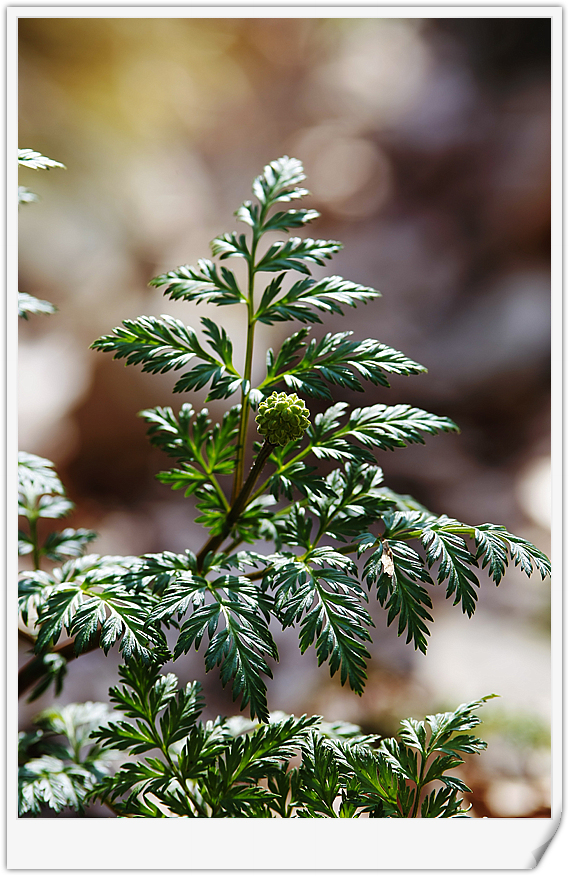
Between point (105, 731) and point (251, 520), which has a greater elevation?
point (251, 520)

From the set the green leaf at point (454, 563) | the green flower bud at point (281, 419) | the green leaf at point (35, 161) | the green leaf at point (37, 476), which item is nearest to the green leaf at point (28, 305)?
the green leaf at point (35, 161)

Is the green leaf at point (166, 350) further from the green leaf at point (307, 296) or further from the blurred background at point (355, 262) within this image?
the blurred background at point (355, 262)

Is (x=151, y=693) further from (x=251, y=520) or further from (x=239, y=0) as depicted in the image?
(x=239, y=0)

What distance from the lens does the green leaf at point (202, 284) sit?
2.44 ft

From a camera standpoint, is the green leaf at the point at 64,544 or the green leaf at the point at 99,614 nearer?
the green leaf at the point at 99,614

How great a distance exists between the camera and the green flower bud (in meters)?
0.65

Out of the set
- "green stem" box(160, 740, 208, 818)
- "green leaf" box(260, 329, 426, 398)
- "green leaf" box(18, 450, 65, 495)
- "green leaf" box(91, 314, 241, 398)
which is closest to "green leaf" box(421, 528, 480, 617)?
"green leaf" box(260, 329, 426, 398)

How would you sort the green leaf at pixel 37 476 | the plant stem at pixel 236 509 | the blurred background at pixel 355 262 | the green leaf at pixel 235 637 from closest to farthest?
the green leaf at pixel 235 637 → the plant stem at pixel 236 509 → the green leaf at pixel 37 476 → the blurred background at pixel 355 262

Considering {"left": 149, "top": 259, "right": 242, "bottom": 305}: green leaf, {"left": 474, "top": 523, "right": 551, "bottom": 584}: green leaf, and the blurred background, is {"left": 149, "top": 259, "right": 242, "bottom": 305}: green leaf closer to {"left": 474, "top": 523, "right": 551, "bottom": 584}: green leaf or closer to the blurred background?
{"left": 474, "top": 523, "right": 551, "bottom": 584}: green leaf

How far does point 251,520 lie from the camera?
807 mm

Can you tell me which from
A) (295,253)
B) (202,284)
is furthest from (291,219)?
(202,284)

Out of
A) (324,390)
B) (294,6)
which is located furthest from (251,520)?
(294,6)

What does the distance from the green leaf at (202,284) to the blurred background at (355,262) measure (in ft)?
3.04

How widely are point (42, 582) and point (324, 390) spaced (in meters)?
0.50
